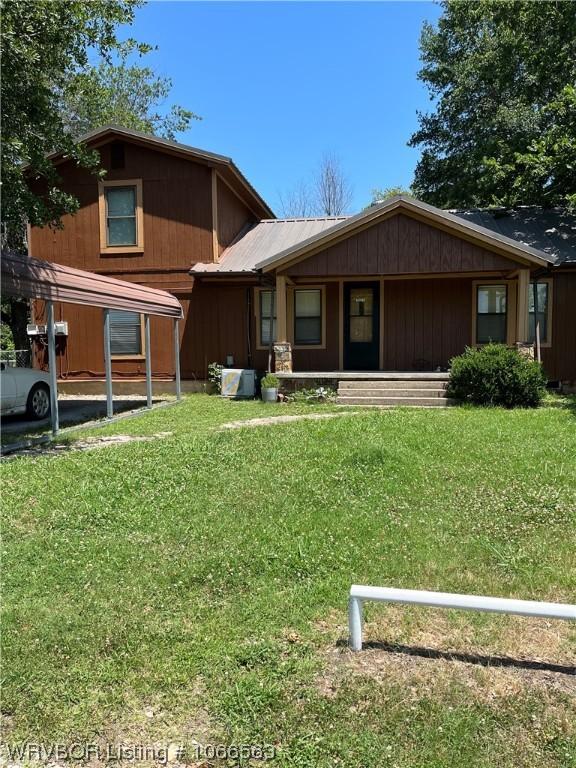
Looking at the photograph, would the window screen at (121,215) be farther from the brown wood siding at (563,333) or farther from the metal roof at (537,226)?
the brown wood siding at (563,333)

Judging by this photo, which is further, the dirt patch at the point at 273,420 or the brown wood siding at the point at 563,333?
the brown wood siding at the point at 563,333

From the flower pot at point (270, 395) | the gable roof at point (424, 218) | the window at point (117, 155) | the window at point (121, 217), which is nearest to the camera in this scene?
the gable roof at point (424, 218)

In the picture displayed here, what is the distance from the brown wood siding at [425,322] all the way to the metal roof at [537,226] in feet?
6.98

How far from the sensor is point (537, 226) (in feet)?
49.5

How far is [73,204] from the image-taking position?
899 cm

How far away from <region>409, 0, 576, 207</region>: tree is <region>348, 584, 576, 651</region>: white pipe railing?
12271 millimetres

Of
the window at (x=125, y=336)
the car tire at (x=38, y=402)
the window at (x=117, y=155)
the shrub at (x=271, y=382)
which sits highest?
the window at (x=117, y=155)

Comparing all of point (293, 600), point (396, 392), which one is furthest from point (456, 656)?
point (396, 392)

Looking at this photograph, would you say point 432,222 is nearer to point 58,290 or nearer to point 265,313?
point 265,313

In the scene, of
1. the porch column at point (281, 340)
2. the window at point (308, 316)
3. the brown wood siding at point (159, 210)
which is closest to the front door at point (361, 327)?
the window at point (308, 316)

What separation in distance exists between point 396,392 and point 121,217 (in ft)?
28.3

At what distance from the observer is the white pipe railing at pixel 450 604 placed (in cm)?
268

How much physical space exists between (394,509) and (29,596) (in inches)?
113

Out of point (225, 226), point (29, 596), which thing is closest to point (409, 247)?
point (225, 226)
